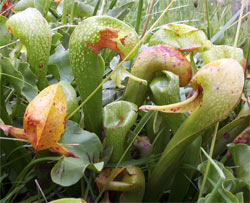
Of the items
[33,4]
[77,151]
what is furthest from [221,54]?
[33,4]

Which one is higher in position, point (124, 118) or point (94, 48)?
point (94, 48)

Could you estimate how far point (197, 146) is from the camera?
55 cm

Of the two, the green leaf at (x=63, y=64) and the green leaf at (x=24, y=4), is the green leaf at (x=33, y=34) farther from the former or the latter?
the green leaf at (x=24, y=4)

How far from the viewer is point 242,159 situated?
519 millimetres

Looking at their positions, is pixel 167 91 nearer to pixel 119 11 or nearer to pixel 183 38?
pixel 183 38

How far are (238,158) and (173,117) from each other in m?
0.13

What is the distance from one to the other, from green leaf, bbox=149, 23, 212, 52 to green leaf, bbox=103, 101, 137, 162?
143 mm

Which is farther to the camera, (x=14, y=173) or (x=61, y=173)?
(x=14, y=173)

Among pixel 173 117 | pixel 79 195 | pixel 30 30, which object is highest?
pixel 30 30

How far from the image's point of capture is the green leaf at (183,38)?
1.83 ft

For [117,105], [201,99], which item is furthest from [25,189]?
[201,99]

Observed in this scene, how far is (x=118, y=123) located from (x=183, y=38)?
0.20 meters

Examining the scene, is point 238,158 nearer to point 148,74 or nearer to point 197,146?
point 197,146

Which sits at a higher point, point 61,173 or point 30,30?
point 30,30
